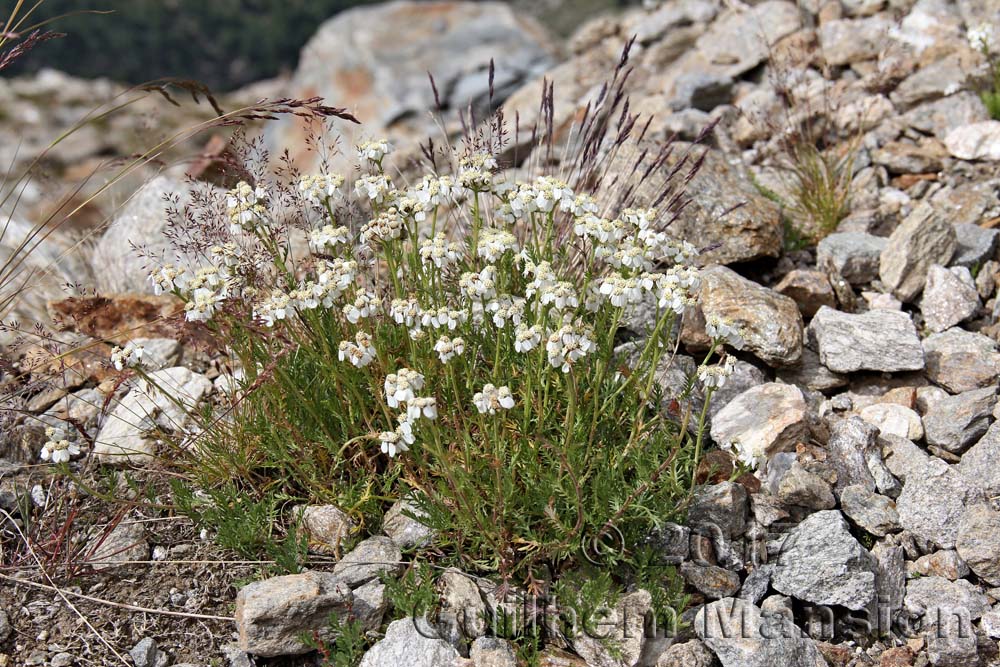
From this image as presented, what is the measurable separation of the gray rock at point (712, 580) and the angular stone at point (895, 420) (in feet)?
4.18

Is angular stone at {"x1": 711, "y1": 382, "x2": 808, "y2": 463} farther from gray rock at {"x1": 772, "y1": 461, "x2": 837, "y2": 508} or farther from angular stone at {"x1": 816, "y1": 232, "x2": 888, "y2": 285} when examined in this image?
angular stone at {"x1": 816, "y1": 232, "x2": 888, "y2": 285}

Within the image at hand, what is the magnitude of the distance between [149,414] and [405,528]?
1491 millimetres

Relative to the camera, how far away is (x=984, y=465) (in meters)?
3.77

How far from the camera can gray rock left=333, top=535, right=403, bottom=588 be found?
134 inches

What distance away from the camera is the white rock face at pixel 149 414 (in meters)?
4.09

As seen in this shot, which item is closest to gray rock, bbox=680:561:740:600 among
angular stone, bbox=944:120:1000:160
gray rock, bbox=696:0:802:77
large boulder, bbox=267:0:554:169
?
angular stone, bbox=944:120:1000:160

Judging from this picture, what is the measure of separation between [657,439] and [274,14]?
77321mm

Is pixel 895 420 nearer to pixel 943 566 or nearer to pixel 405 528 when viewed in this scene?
pixel 943 566

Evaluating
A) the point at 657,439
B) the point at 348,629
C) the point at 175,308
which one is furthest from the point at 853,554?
the point at 175,308

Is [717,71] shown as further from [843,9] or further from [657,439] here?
[657,439]

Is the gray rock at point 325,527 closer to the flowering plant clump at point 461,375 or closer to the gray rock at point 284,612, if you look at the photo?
the flowering plant clump at point 461,375

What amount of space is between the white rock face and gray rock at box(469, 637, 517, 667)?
1.83 meters

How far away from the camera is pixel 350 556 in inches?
138

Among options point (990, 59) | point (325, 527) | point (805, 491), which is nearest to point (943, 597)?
point (805, 491)
